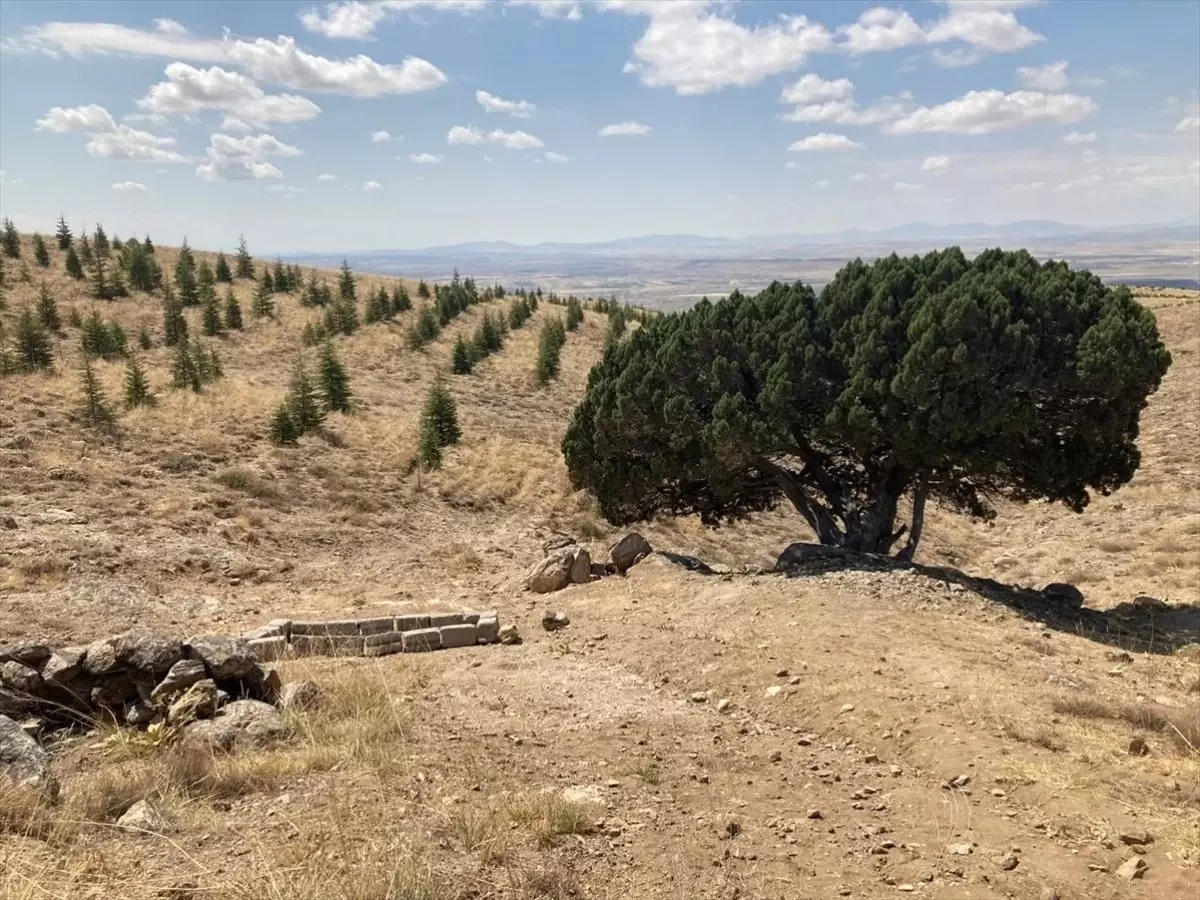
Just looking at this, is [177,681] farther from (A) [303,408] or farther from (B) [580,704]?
(A) [303,408]

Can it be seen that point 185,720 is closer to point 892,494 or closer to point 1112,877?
point 1112,877

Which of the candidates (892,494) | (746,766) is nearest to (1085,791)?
(746,766)

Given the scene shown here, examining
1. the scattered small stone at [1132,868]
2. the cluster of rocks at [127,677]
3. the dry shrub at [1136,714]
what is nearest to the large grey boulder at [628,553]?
the cluster of rocks at [127,677]

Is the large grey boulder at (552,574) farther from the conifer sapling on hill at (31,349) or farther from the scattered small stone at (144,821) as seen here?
the conifer sapling on hill at (31,349)

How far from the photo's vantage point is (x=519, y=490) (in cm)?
1923

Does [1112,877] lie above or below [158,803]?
below

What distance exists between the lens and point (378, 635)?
10.3m

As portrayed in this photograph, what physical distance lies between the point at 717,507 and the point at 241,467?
10.4m

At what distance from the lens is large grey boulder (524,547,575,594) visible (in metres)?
13.3

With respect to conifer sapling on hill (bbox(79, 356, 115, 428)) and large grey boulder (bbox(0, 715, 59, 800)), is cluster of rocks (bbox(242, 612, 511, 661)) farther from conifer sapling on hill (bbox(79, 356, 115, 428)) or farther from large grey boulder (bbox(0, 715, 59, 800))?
conifer sapling on hill (bbox(79, 356, 115, 428))

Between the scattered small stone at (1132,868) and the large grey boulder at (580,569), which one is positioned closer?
the scattered small stone at (1132,868)

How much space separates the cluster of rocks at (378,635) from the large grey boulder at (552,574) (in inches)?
86.0

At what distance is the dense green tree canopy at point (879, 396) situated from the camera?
11.7m

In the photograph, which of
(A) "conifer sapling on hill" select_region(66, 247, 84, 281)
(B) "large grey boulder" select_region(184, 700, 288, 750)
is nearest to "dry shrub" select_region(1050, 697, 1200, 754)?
(B) "large grey boulder" select_region(184, 700, 288, 750)
